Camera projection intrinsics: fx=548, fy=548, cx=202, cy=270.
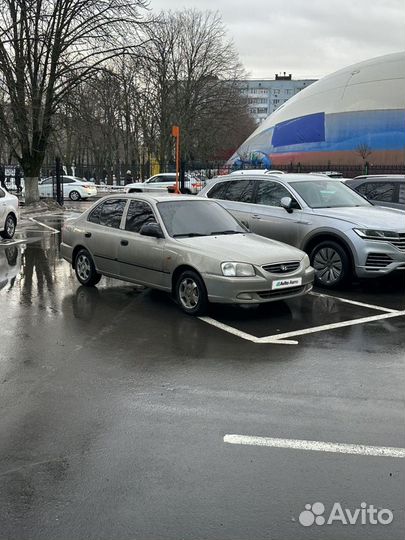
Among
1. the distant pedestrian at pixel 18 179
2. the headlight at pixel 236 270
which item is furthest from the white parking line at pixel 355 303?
the distant pedestrian at pixel 18 179

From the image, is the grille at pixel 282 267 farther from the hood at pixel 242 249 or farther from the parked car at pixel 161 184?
the parked car at pixel 161 184

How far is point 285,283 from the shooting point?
23.2ft

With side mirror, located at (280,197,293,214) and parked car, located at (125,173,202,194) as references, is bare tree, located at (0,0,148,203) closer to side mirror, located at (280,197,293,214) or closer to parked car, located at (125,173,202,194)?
parked car, located at (125,173,202,194)

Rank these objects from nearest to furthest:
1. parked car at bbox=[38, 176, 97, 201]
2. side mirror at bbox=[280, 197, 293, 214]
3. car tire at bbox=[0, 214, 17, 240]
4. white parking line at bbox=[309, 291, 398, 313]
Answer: white parking line at bbox=[309, 291, 398, 313] → side mirror at bbox=[280, 197, 293, 214] → car tire at bbox=[0, 214, 17, 240] → parked car at bbox=[38, 176, 97, 201]

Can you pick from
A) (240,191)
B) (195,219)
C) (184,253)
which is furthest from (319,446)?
(240,191)

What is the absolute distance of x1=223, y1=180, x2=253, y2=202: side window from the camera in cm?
1055

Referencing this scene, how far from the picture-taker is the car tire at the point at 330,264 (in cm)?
873

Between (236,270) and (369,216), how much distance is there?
10.8ft

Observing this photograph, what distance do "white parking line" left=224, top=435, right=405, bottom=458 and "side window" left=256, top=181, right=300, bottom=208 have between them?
6564 millimetres

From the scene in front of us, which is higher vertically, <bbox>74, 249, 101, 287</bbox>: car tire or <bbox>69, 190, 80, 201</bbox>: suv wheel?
A: <bbox>69, 190, 80, 201</bbox>: suv wheel

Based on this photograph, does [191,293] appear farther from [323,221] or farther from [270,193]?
[270,193]

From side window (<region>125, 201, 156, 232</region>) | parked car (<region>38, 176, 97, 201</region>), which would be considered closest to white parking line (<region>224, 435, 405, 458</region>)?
side window (<region>125, 201, 156, 232</region>)

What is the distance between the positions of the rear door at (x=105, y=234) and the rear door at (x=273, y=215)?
8.91ft

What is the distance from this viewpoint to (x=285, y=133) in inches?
2092
